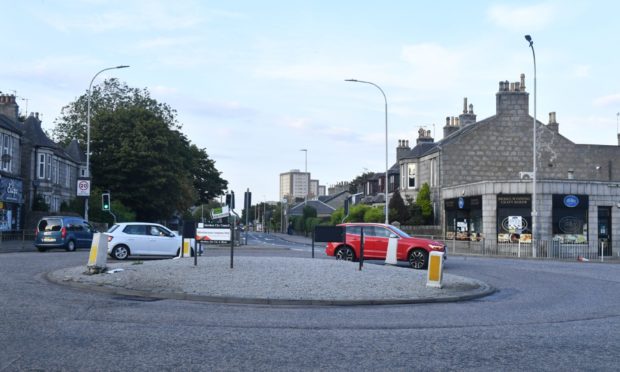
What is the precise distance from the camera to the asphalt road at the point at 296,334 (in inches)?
315

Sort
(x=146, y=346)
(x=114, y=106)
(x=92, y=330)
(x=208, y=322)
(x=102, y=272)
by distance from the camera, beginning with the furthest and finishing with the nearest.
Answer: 1. (x=114, y=106)
2. (x=102, y=272)
3. (x=208, y=322)
4. (x=92, y=330)
5. (x=146, y=346)

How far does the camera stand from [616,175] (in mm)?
54312

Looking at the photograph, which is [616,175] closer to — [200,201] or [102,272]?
[102,272]

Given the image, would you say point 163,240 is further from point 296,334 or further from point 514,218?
point 514,218

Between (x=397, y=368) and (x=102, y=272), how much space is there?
1227 centimetres

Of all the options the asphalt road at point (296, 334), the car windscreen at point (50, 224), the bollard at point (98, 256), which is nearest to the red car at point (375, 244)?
the asphalt road at point (296, 334)

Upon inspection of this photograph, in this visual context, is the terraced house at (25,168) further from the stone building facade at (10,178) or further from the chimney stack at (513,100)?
the chimney stack at (513,100)

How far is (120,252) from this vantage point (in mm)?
26250

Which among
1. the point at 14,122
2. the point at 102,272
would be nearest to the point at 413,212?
the point at 14,122

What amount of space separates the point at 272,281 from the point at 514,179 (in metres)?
33.6

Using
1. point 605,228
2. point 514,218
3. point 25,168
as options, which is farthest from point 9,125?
point 605,228

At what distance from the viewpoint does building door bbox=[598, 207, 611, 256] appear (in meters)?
40.7

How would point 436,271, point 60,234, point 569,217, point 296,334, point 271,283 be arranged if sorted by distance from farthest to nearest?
1. point 569,217
2. point 60,234
3. point 436,271
4. point 271,283
5. point 296,334

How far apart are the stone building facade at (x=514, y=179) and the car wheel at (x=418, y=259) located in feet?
58.0
